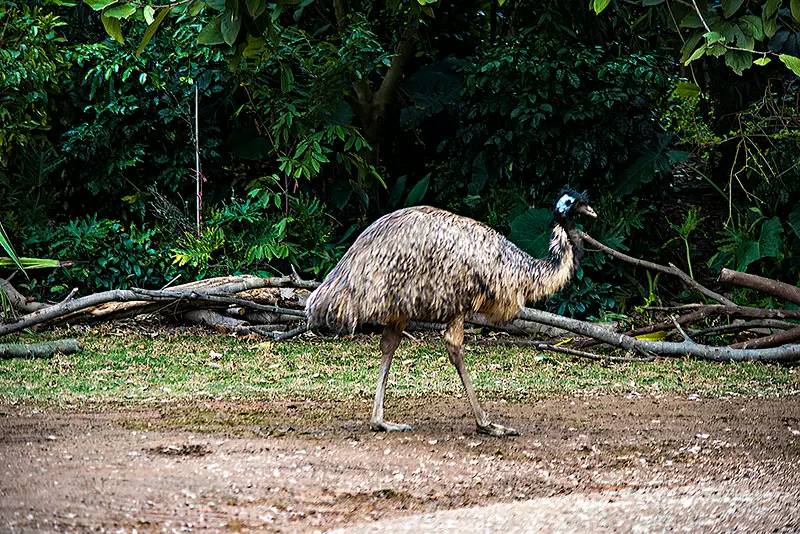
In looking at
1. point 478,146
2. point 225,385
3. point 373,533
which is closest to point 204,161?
point 478,146

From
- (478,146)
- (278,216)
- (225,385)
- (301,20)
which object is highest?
(301,20)

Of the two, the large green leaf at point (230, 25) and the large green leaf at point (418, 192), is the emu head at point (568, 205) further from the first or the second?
the large green leaf at point (418, 192)

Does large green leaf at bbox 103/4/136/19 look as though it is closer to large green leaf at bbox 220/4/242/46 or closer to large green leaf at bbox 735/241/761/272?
large green leaf at bbox 220/4/242/46

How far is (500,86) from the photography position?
403 inches

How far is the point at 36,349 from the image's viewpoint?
24.0 ft

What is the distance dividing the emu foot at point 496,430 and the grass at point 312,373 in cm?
123

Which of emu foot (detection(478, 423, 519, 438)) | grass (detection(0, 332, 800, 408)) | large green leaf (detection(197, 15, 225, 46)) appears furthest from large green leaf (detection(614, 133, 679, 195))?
large green leaf (detection(197, 15, 225, 46))

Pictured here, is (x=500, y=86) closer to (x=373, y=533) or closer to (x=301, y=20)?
(x=301, y=20)

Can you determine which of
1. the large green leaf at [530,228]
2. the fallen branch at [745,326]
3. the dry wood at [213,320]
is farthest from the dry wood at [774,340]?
the dry wood at [213,320]

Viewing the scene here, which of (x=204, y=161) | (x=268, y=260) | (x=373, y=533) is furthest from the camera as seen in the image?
(x=204, y=161)

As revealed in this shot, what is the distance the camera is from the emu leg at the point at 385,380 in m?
5.01

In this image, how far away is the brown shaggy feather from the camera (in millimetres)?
4969

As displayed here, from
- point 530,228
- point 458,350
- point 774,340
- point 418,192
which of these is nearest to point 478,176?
point 418,192

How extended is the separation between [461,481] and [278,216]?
674 centimetres
